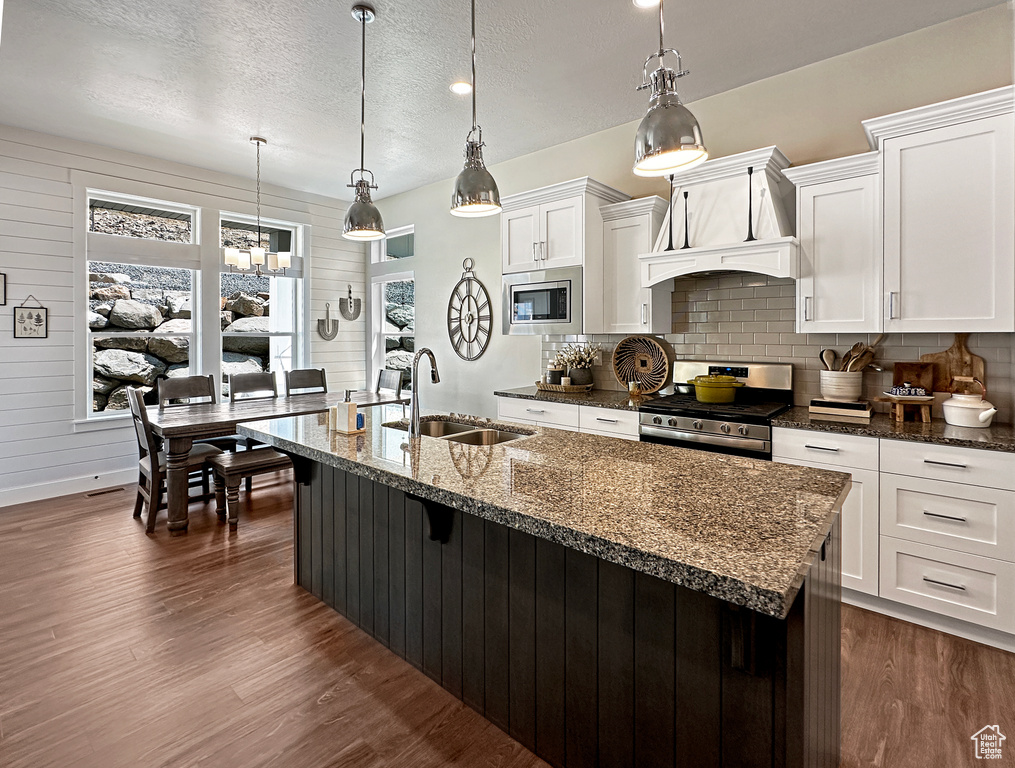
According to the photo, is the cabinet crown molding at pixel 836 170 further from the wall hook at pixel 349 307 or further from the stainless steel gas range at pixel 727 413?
the wall hook at pixel 349 307

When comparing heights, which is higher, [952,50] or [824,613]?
[952,50]

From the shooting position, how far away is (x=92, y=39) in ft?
9.71

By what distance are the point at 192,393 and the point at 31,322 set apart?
4.30 ft

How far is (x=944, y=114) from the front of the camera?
249cm

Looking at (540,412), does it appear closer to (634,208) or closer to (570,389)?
(570,389)

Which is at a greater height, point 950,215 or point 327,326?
point 950,215

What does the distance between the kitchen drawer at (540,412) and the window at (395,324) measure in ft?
6.85

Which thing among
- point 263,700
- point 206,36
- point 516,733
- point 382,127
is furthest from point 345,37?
point 516,733

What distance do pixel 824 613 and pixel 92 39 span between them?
4304 mm

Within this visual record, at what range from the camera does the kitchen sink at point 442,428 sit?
2.76 m

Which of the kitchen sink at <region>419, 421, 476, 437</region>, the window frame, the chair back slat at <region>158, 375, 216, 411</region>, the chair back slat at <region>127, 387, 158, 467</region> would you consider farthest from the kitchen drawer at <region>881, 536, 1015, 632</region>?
the window frame

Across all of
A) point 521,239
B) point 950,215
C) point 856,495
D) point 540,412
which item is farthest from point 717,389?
point 521,239

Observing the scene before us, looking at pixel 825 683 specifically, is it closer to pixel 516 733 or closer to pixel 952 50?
pixel 516 733

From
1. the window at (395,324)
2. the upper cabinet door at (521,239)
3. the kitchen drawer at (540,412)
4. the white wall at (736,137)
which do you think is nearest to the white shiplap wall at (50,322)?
the window at (395,324)
